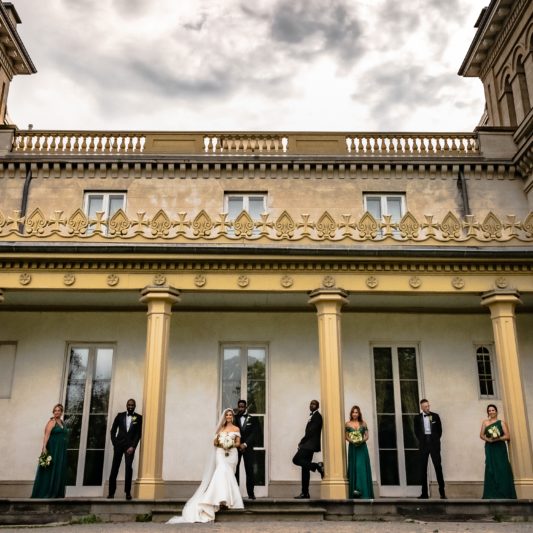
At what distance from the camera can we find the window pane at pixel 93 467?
13602mm

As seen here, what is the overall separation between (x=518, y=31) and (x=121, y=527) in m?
19.8

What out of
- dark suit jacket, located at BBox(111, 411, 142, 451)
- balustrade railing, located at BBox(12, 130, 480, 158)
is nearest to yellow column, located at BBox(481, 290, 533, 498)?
dark suit jacket, located at BBox(111, 411, 142, 451)

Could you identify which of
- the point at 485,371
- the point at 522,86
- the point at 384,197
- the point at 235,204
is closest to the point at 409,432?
the point at 485,371

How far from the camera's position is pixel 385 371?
567 inches

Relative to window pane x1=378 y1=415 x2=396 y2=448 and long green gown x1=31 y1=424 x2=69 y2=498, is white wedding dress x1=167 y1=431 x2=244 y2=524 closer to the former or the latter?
long green gown x1=31 y1=424 x2=69 y2=498

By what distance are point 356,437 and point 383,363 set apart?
3438mm

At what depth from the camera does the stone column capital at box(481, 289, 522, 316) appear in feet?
39.9

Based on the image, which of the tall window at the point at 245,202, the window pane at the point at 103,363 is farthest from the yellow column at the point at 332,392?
the tall window at the point at 245,202

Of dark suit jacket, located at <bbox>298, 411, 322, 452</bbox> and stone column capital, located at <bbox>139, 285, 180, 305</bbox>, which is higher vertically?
stone column capital, located at <bbox>139, 285, 180, 305</bbox>

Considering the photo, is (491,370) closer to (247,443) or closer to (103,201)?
(247,443)

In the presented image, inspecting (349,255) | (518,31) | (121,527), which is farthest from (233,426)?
(518,31)

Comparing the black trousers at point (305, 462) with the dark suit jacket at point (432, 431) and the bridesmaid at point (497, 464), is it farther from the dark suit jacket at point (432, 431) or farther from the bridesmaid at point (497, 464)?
the bridesmaid at point (497, 464)

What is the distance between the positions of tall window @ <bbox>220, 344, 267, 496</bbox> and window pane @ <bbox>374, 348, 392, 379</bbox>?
2590mm

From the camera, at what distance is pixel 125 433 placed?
12.0m
